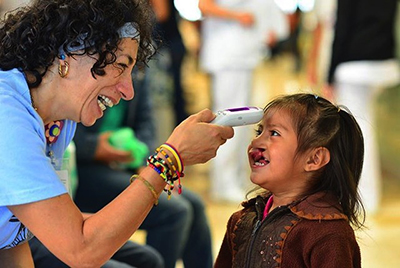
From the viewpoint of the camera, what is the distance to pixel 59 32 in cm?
147

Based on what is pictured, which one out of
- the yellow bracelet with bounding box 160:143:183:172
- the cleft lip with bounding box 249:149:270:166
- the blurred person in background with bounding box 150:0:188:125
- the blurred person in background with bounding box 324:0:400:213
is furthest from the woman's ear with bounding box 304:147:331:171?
the blurred person in background with bounding box 150:0:188:125

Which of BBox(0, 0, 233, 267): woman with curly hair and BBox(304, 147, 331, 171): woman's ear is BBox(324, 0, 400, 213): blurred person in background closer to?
BBox(304, 147, 331, 171): woman's ear

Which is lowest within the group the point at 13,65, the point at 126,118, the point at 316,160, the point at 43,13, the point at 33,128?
the point at 126,118

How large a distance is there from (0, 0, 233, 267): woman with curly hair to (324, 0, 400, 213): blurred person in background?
2409mm

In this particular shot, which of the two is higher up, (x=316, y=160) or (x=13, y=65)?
(x=13, y=65)

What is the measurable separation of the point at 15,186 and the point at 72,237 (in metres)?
0.16

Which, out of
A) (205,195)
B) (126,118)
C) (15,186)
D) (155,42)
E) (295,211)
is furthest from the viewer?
(205,195)

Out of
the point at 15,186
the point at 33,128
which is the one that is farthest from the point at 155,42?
the point at 15,186

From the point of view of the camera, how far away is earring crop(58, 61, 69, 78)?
1497 millimetres

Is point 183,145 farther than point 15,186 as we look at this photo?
Yes

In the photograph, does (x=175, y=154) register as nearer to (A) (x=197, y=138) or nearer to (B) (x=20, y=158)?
(A) (x=197, y=138)

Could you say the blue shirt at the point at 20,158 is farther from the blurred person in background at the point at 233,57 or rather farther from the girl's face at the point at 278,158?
the blurred person in background at the point at 233,57

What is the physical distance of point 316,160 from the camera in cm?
165

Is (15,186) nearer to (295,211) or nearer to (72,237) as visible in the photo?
(72,237)
